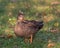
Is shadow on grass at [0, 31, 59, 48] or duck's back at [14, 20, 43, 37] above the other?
duck's back at [14, 20, 43, 37]

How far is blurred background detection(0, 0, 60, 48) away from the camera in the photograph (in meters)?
8.65

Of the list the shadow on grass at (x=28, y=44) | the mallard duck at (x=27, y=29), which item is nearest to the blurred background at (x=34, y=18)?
the shadow on grass at (x=28, y=44)

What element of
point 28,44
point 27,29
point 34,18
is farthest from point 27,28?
point 34,18

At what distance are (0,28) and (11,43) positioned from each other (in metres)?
1.71

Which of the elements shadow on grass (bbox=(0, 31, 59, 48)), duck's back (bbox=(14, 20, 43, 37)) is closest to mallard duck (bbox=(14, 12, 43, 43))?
duck's back (bbox=(14, 20, 43, 37))

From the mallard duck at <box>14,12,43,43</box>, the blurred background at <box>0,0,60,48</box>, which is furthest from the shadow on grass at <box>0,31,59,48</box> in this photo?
the mallard duck at <box>14,12,43,43</box>

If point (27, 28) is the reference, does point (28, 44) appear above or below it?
below

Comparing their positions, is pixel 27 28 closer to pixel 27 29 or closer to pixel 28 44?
pixel 27 29

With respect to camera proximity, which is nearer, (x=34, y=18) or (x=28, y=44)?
(x=28, y=44)

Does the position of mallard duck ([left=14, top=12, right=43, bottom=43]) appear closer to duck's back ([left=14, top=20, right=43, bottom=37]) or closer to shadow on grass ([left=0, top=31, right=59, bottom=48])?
duck's back ([left=14, top=20, right=43, bottom=37])

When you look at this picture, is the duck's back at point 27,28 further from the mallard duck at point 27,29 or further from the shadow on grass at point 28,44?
the shadow on grass at point 28,44

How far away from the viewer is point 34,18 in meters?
11.6

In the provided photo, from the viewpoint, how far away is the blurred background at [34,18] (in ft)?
28.4

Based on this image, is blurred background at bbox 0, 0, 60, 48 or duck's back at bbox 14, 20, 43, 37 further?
blurred background at bbox 0, 0, 60, 48
